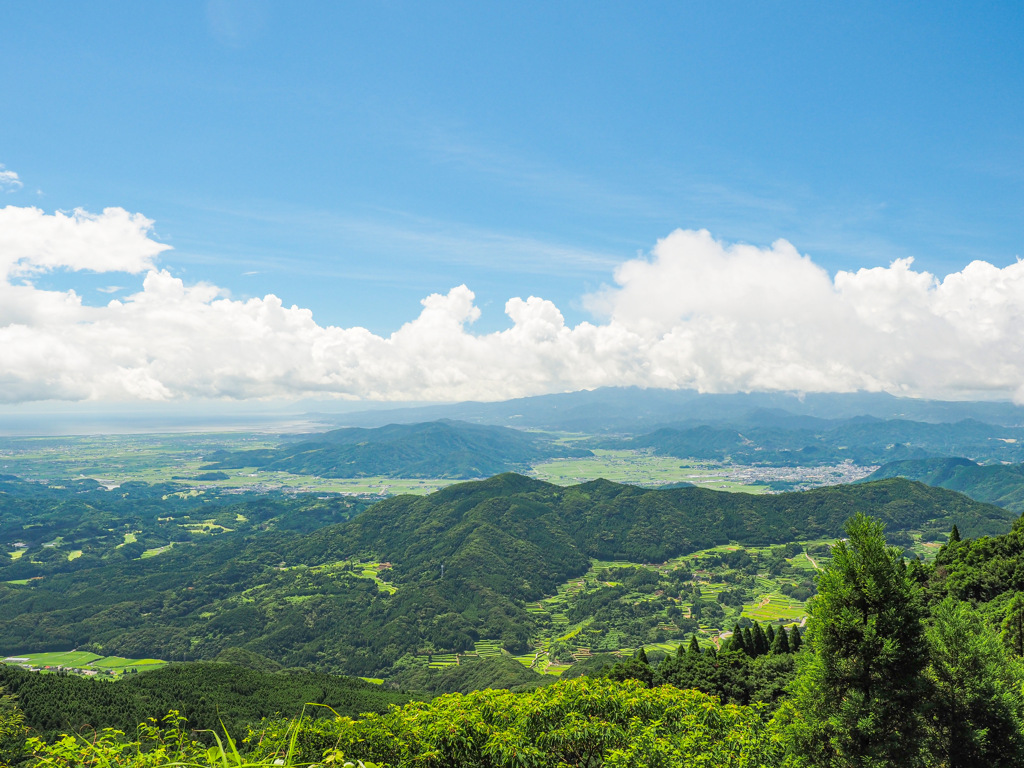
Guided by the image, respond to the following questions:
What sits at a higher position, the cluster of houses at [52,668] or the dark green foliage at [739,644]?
the dark green foliage at [739,644]

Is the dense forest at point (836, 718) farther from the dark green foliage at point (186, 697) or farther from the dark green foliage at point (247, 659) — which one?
the dark green foliage at point (247, 659)

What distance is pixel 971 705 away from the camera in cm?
1638

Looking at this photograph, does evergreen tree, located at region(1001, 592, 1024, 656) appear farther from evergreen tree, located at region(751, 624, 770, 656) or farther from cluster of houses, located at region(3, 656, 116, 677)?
cluster of houses, located at region(3, 656, 116, 677)

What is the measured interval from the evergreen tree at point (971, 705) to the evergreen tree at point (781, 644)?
1779 inches

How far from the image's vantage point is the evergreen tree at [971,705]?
16.0 meters

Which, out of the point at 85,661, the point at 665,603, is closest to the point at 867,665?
the point at 665,603

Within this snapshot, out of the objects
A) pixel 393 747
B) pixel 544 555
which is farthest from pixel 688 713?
pixel 544 555

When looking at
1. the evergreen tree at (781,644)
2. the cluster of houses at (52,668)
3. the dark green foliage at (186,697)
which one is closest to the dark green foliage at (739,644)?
the evergreen tree at (781,644)

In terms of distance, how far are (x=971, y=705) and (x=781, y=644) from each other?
1858 inches

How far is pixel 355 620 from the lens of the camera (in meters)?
142

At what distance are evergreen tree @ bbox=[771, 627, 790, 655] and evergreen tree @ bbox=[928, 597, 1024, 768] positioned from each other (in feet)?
148

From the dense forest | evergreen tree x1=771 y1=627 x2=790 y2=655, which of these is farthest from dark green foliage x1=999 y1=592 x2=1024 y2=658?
evergreen tree x1=771 y1=627 x2=790 y2=655

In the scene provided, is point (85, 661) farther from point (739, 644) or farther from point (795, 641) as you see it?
point (795, 641)

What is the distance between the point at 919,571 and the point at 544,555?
5461 inches
